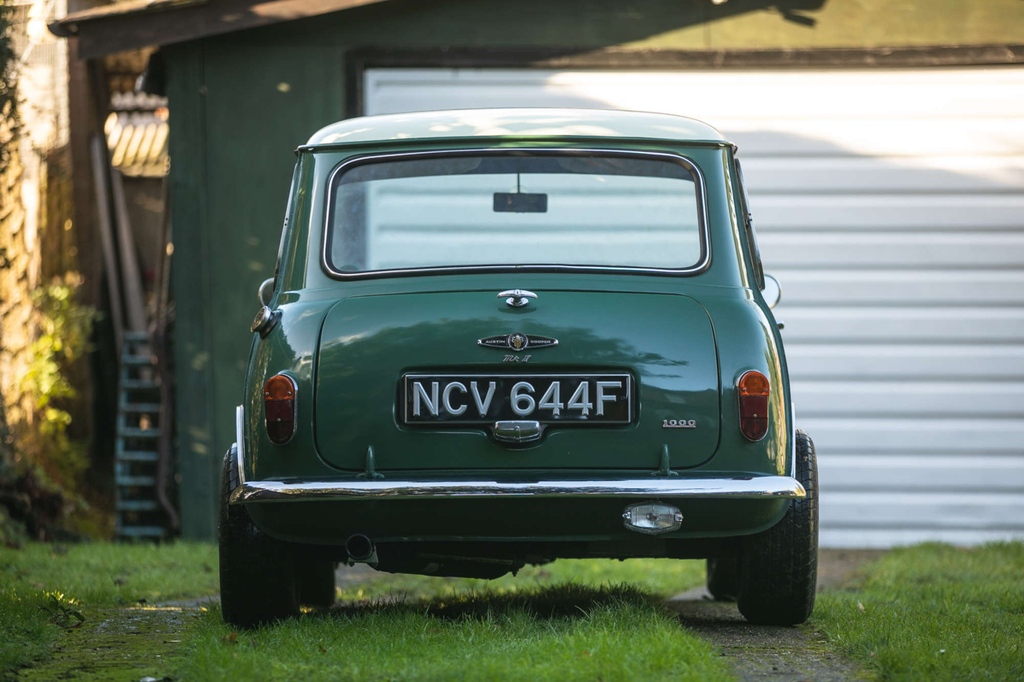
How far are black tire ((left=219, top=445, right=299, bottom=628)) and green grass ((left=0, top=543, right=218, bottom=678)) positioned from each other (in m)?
0.61

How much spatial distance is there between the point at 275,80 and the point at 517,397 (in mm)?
5185

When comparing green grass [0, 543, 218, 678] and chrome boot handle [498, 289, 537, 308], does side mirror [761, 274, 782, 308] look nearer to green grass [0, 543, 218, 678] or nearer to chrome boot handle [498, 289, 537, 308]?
chrome boot handle [498, 289, 537, 308]

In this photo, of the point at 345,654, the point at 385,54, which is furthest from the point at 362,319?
the point at 385,54

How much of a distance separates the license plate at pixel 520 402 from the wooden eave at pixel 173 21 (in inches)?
192

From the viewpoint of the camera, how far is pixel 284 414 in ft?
13.9

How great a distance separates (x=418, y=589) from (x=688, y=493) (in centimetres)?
273

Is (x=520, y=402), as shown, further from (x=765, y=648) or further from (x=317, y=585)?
(x=317, y=585)

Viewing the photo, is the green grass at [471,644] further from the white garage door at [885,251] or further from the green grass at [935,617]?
the white garage door at [885,251]

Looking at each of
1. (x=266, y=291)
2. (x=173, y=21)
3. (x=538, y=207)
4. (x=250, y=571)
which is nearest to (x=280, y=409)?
(x=250, y=571)

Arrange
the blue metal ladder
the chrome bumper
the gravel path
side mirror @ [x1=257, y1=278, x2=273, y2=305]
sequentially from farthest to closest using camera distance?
the blue metal ladder, side mirror @ [x1=257, y1=278, x2=273, y2=305], the chrome bumper, the gravel path

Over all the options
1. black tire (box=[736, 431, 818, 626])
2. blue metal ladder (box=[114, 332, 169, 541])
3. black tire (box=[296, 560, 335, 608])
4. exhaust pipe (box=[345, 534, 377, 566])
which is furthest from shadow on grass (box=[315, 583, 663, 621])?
blue metal ladder (box=[114, 332, 169, 541])

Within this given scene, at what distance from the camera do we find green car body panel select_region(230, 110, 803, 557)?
4.16 meters

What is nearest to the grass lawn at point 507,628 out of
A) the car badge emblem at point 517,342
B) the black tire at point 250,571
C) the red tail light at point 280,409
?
the black tire at point 250,571

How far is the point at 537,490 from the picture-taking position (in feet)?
13.4
